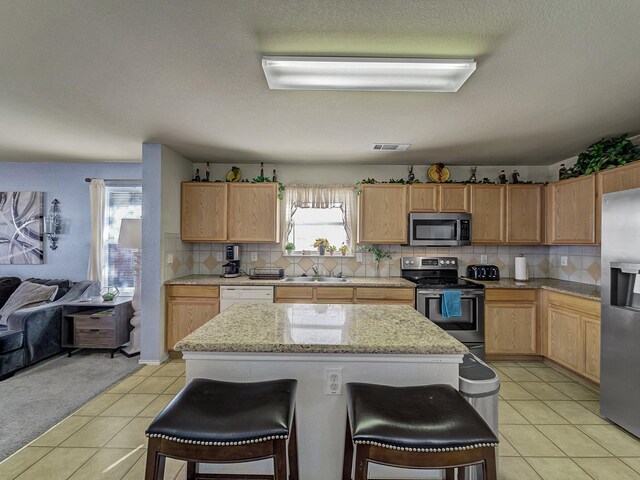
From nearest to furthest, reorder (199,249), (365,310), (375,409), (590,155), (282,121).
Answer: (375,409) < (365,310) < (282,121) < (590,155) < (199,249)

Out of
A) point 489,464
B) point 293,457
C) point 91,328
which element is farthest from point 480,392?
point 91,328

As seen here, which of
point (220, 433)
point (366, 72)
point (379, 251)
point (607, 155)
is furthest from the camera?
point (379, 251)

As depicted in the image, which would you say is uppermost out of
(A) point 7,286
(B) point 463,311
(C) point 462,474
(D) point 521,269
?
(D) point 521,269

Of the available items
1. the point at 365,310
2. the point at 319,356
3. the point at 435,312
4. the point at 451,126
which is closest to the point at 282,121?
the point at 451,126

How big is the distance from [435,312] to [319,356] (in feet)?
8.23

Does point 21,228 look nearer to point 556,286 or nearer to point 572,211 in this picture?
point 556,286

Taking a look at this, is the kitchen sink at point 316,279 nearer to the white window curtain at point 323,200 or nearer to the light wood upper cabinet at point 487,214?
the white window curtain at point 323,200

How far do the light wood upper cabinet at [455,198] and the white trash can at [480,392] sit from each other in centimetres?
267

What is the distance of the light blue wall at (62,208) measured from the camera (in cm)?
434

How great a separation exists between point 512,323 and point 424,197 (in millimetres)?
1781

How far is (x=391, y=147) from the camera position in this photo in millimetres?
3520

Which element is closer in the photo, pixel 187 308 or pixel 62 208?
pixel 187 308

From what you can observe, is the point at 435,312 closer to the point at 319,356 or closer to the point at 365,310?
the point at 365,310

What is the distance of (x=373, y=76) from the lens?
1870 millimetres
